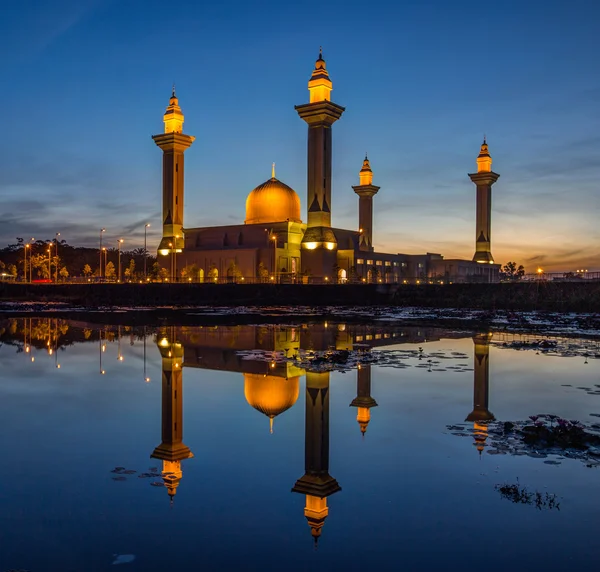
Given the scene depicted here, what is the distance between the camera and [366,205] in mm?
92625

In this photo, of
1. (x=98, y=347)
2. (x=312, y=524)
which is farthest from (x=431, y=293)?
(x=312, y=524)

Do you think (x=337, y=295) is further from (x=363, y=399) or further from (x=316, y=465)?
(x=316, y=465)

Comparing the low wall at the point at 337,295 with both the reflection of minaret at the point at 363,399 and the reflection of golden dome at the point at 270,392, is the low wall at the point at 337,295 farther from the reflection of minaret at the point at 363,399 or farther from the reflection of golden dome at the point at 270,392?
the reflection of golden dome at the point at 270,392

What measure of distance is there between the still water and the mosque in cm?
5129

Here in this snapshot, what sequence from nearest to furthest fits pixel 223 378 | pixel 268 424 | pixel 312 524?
1. pixel 312 524
2. pixel 268 424
3. pixel 223 378

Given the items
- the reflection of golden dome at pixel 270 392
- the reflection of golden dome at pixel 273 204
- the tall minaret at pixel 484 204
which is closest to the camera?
the reflection of golden dome at pixel 270 392

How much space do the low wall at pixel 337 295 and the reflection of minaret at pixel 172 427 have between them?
34.7 metres

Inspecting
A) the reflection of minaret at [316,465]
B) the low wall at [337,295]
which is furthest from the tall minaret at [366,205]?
the reflection of minaret at [316,465]

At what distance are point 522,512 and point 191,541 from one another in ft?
11.6

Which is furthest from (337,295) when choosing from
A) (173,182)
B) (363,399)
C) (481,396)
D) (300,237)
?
(363,399)

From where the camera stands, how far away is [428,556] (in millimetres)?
5520

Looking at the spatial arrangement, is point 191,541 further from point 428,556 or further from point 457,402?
point 457,402

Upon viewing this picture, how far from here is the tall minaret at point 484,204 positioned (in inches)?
3425

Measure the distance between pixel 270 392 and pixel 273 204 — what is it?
213ft
